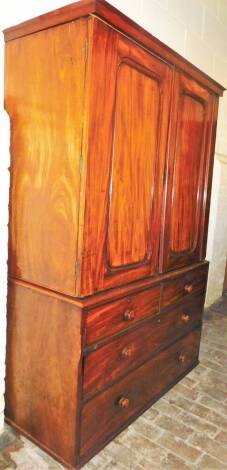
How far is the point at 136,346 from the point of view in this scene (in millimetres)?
1725

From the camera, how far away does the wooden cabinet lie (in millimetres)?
1295

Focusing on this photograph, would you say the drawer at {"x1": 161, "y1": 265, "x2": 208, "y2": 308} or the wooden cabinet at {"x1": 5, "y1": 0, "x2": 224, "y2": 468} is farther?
the drawer at {"x1": 161, "y1": 265, "x2": 208, "y2": 308}

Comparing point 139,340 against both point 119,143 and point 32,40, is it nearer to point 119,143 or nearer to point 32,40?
point 119,143

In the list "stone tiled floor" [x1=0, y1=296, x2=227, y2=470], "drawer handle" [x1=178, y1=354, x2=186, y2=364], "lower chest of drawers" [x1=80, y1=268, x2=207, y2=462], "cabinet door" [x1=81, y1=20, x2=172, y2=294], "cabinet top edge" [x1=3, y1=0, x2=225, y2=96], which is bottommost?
"stone tiled floor" [x1=0, y1=296, x2=227, y2=470]

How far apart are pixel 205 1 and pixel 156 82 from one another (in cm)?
183

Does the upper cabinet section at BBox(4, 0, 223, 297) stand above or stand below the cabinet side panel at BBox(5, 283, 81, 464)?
above

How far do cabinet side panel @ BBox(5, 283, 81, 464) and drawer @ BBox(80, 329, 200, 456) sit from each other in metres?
0.10

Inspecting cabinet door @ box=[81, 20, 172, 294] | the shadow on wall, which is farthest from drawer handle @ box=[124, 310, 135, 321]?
the shadow on wall

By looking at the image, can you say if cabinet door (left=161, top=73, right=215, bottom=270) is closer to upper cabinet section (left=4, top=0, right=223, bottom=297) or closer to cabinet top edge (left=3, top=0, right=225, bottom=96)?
upper cabinet section (left=4, top=0, right=223, bottom=297)

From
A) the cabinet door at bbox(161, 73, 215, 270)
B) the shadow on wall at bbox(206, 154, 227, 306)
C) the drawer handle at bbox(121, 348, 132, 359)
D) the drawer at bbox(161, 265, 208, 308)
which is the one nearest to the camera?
the drawer handle at bbox(121, 348, 132, 359)

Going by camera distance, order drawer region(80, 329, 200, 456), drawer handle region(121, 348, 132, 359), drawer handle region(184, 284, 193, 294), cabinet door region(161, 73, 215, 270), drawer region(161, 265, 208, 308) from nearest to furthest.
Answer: drawer region(80, 329, 200, 456) → drawer handle region(121, 348, 132, 359) → cabinet door region(161, 73, 215, 270) → drawer region(161, 265, 208, 308) → drawer handle region(184, 284, 193, 294)

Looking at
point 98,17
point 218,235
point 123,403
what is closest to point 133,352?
point 123,403

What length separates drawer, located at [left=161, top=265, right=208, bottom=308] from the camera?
6.30 feet

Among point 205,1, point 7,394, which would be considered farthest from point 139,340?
point 205,1
